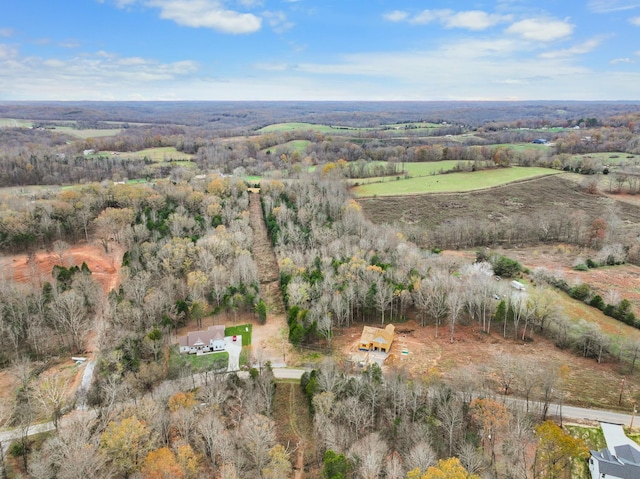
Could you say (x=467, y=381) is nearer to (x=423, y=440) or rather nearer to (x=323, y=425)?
(x=423, y=440)

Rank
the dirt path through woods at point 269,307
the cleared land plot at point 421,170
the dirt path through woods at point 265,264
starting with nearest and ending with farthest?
the dirt path through woods at point 269,307 < the dirt path through woods at point 265,264 < the cleared land plot at point 421,170

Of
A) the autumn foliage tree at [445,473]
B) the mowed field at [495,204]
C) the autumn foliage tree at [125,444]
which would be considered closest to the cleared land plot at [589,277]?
the mowed field at [495,204]

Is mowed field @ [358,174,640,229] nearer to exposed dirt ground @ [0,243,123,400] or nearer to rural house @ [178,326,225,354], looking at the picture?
rural house @ [178,326,225,354]

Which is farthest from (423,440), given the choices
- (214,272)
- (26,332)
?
(26,332)

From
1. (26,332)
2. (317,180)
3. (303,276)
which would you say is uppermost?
(317,180)

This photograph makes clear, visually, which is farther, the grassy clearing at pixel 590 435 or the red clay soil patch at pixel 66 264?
the red clay soil patch at pixel 66 264

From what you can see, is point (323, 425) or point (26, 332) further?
point (26, 332)

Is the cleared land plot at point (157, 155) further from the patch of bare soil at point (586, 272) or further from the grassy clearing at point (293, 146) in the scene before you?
the patch of bare soil at point (586, 272)
